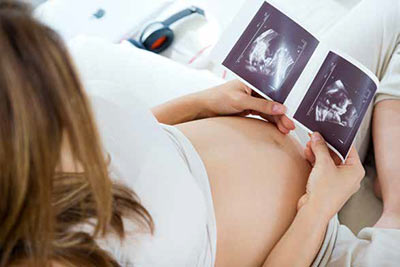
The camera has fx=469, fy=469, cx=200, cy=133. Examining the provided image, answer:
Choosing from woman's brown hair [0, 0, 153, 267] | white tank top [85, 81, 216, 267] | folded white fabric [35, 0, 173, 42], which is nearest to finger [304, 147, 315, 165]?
white tank top [85, 81, 216, 267]

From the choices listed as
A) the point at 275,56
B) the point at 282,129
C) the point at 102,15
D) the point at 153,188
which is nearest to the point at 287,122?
the point at 282,129

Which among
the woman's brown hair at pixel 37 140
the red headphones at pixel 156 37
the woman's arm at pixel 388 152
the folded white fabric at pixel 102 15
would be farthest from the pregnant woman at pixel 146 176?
the folded white fabric at pixel 102 15

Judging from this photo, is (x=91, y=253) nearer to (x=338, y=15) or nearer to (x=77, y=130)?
(x=77, y=130)

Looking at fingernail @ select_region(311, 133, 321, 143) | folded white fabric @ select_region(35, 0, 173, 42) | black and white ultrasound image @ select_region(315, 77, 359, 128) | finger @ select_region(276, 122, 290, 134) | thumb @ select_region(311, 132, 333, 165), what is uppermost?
→ black and white ultrasound image @ select_region(315, 77, 359, 128)

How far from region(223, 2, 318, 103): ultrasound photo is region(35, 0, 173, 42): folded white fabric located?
0.64m

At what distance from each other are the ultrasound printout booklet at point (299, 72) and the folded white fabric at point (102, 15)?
623mm

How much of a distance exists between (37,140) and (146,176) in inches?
10.6

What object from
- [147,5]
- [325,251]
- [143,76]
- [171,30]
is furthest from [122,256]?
[147,5]

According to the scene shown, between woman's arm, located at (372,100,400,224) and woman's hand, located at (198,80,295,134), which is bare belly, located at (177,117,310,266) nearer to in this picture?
woman's hand, located at (198,80,295,134)

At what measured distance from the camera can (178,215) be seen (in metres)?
0.68

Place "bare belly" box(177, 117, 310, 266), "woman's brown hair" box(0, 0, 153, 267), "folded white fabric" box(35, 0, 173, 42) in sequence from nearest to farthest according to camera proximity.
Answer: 1. "woman's brown hair" box(0, 0, 153, 267)
2. "bare belly" box(177, 117, 310, 266)
3. "folded white fabric" box(35, 0, 173, 42)

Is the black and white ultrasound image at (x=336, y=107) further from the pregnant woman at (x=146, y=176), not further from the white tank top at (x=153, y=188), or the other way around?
the white tank top at (x=153, y=188)

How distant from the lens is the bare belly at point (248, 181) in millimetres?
803

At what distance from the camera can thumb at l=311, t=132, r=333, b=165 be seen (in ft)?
2.89
